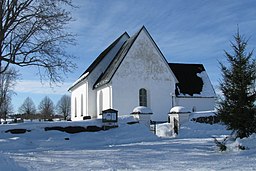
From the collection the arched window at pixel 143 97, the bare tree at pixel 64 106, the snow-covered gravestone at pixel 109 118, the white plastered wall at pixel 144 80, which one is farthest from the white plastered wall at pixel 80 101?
the bare tree at pixel 64 106

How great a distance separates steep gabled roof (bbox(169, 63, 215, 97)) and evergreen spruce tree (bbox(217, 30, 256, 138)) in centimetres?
2026

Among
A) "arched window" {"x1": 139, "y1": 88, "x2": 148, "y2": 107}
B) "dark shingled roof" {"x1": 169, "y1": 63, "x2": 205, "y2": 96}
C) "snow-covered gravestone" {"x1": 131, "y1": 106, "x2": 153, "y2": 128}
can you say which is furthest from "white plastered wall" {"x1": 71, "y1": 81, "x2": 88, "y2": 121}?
"snow-covered gravestone" {"x1": 131, "y1": 106, "x2": 153, "y2": 128}

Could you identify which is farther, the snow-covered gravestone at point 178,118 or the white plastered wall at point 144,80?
the white plastered wall at point 144,80

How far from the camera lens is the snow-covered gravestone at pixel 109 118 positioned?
20547mm

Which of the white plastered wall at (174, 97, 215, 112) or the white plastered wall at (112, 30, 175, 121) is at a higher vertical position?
the white plastered wall at (112, 30, 175, 121)

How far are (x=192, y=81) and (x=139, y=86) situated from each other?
26.4 ft

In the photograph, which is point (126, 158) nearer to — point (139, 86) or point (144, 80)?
point (139, 86)

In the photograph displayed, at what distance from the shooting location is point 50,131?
19.4 m

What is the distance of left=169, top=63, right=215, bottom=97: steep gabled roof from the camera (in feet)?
114

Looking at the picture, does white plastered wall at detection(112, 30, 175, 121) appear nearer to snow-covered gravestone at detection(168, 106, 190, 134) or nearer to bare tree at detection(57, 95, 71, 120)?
snow-covered gravestone at detection(168, 106, 190, 134)

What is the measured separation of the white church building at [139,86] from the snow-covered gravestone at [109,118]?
9.35 metres

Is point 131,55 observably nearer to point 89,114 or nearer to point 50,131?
point 89,114

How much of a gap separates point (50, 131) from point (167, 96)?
49.0 feet

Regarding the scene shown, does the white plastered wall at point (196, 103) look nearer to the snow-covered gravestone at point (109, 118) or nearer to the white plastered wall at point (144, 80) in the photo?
the white plastered wall at point (144, 80)
